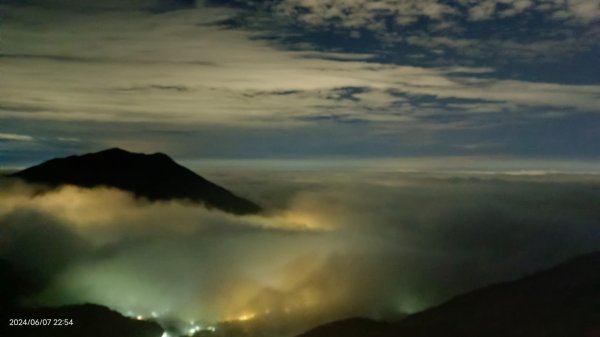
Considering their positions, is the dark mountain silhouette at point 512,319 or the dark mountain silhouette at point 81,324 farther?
the dark mountain silhouette at point 512,319

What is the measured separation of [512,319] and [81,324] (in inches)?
5490

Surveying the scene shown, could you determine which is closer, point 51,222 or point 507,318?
point 507,318

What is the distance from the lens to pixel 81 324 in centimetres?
11494

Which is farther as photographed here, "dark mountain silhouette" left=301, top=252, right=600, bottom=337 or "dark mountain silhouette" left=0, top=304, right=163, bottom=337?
"dark mountain silhouette" left=301, top=252, right=600, bottom=337

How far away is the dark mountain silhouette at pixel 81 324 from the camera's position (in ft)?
361

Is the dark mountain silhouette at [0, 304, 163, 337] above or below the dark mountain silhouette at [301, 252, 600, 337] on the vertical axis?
above

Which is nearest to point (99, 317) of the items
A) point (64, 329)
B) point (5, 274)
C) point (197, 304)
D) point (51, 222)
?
point (64, 329)

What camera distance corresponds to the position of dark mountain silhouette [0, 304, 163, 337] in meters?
110

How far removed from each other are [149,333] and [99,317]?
13.7m

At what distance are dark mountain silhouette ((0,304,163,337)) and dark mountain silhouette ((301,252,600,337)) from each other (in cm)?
5683

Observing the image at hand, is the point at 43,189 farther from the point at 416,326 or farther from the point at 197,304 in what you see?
the point at 416,326

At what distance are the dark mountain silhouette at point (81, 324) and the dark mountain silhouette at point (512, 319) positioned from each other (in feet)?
186

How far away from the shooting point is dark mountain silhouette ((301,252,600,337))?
495 feet

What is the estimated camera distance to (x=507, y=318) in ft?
550
